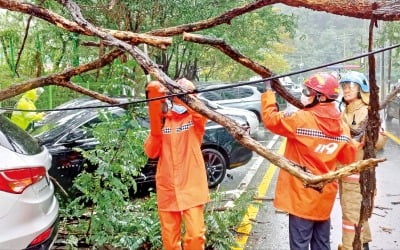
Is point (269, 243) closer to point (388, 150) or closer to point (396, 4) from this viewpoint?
point (396, 4)

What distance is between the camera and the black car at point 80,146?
6.77 metres

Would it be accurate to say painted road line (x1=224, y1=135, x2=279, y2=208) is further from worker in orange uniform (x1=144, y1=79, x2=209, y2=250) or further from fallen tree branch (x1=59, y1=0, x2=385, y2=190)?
fallen tree branch (x1=59, y1=0, x2=385, y2=190)

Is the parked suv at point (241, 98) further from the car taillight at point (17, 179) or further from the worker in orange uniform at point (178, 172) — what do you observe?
the car taillight at point (17, 179)

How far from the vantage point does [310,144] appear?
149 inches

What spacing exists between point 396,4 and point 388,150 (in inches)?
416

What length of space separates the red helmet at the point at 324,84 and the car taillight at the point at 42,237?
2428 mm

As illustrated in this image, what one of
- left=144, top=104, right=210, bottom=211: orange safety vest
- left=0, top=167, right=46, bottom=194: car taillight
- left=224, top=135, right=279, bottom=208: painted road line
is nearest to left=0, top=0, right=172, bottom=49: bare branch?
left=144, top=104, right=210, bottom=211: orange safety vest

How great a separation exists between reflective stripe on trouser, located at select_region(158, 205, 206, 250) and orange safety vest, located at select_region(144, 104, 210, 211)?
65mm

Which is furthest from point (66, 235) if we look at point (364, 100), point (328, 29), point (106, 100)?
point (328, 29)

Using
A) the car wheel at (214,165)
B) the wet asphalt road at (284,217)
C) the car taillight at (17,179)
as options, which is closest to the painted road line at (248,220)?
the wet asphalt road at (284,217)

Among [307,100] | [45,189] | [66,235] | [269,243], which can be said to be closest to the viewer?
[307,100]

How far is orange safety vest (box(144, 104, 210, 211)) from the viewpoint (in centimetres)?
400

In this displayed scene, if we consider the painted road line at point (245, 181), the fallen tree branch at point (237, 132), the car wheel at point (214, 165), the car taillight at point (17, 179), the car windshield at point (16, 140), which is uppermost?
the fallen tree branch at point (237, 132)

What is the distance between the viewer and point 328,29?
57500 millimetres
